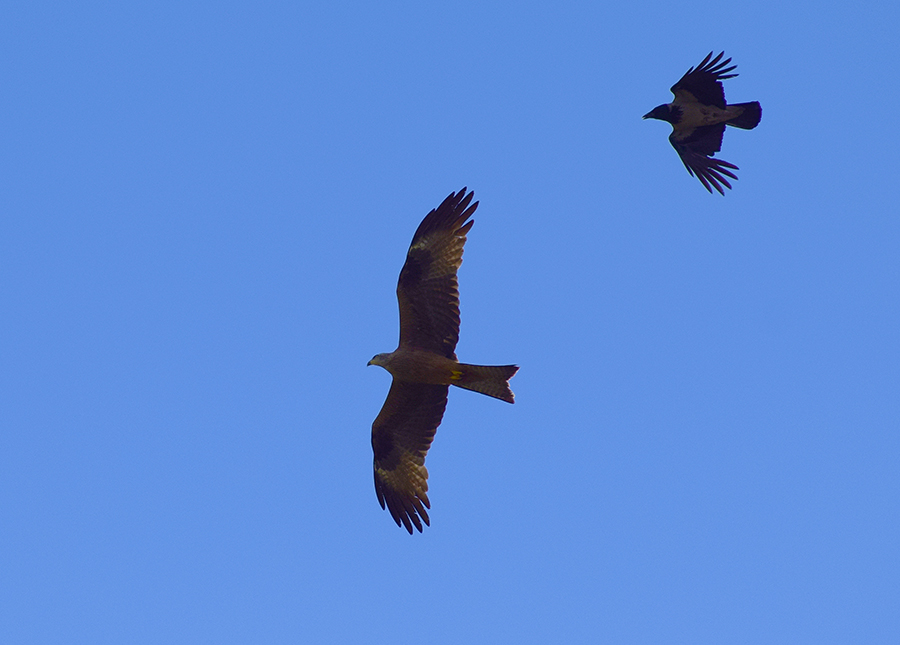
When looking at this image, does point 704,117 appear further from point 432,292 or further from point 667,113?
point 432,292

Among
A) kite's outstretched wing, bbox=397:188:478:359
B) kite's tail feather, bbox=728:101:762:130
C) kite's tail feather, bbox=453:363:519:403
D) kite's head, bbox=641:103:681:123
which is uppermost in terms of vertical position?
kite's head, bbox=641:103:681:123

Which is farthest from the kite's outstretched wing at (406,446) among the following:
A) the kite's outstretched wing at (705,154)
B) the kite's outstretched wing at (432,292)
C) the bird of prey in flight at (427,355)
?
the kite's outstretched wing at (705,154)

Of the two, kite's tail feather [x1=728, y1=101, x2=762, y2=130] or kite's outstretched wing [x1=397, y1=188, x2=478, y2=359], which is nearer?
kite's outstretched wing [x1=397, y1=188, x2=478, y2=359]

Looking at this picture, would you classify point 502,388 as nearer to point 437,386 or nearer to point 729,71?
point 437,386

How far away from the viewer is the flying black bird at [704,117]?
15.0m

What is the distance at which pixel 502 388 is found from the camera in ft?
41.3

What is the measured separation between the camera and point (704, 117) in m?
15.4

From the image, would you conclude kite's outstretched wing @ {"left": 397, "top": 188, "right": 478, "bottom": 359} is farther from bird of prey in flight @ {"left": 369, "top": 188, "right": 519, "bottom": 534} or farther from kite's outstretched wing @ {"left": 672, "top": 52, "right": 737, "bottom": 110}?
kite's outstretched wing @ {"left": 672, "top": 52, "right": 737, "bottom": 110}

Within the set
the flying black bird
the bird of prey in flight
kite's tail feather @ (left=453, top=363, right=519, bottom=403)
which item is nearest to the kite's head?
the flying black bird

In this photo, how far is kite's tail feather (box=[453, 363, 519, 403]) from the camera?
1252 cm

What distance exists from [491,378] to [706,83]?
5.29 m

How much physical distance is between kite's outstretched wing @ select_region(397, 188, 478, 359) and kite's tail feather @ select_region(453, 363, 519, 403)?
30 centimetres

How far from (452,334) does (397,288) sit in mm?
809

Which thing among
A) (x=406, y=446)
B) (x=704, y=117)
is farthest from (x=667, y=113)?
(x=406, y=446)
